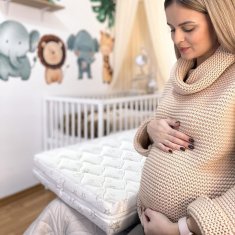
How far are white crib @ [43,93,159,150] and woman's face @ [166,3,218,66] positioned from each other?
4.66 feet

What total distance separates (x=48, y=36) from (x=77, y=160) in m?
1.66

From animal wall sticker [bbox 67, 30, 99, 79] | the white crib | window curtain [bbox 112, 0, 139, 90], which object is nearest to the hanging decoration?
window curtain [bbox 112, 0, 139, 90]

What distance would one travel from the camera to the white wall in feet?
7.22

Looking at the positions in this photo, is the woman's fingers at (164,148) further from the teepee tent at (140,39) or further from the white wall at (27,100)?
the white wall at (27,100)

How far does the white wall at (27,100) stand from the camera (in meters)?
2.20

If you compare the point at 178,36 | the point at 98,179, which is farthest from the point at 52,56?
the point at 178,36

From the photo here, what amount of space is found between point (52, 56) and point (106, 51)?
0.86 meters

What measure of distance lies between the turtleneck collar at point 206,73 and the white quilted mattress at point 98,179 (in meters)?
0.42

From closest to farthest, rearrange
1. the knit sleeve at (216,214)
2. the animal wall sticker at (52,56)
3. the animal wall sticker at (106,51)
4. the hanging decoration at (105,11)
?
the knit sleeve at (216,214), the animal wall sticker at (52,56), the hanging decoration at (105,11), the animal wall sticker at (106,51)

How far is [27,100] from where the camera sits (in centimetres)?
237

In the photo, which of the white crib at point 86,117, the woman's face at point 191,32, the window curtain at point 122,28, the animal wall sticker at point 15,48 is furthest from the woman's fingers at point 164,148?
the window curtain at point 122,28

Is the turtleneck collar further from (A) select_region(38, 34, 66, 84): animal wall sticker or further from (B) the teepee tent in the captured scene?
(A) select_region(38, 34, 66, 84): animal wall sticker

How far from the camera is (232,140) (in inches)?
23.7

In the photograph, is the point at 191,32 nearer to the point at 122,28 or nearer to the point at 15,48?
the point at 15,48
